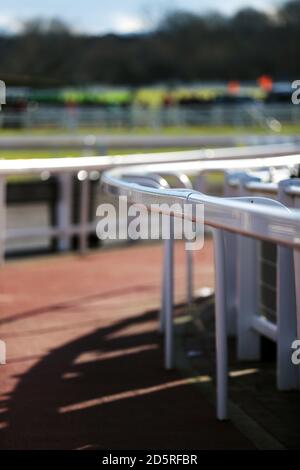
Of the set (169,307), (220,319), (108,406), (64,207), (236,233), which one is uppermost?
(236,233)

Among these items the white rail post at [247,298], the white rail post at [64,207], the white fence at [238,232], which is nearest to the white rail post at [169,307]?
the white fence at [238,232]

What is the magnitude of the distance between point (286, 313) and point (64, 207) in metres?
5.31

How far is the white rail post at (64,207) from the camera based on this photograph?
8.76 meters

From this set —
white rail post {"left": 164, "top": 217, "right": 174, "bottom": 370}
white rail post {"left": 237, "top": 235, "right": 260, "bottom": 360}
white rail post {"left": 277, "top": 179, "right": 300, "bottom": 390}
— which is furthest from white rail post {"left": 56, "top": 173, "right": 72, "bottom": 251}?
white rail post {"left": 277, "top": 179, "right": 300, "bottom": 390}

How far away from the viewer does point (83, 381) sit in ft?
13.3

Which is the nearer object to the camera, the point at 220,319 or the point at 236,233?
the point at 236,233

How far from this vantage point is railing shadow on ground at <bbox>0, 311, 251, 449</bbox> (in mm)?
3178

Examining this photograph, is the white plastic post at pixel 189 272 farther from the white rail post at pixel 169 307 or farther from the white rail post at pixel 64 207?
the white rail post at pixel 64 207

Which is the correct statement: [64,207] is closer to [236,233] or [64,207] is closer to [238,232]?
[236,233]

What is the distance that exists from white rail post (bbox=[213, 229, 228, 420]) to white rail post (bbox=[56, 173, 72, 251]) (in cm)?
537

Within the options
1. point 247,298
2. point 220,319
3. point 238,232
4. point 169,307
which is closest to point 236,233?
point 238,232

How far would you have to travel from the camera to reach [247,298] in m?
4.46

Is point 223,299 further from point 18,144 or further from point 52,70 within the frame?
point 52,70

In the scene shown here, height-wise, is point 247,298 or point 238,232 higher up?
point 238,232
